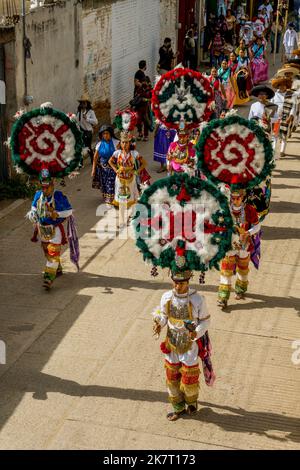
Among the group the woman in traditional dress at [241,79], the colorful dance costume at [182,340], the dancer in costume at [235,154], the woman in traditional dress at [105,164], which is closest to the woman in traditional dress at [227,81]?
the woman in traditional dress at [241,79]

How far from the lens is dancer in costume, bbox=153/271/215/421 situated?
312 inches

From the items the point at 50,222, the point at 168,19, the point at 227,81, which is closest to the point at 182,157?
the point at 50,222

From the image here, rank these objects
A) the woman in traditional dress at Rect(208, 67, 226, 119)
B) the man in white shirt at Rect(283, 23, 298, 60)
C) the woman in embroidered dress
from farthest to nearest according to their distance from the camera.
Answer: the man in white shirt at Rect(283, 23, 298, 60) → the woman in traditional dress at Rect(208, 67, 226, 119) → the woman in embroidered dress

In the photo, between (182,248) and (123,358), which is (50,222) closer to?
(123,358)

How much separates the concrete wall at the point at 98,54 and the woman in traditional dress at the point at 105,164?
474 cm

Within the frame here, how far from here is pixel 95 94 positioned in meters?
19.1

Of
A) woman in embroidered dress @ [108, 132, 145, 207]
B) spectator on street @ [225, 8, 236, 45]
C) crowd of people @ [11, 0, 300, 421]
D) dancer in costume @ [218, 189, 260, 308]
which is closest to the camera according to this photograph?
crowd of people @ [11, 0, 300, 421]

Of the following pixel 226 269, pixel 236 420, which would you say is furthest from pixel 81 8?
pixel 236 420

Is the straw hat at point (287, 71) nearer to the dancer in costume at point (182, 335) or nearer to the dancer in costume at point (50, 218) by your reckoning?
the dancer in costume at point (50, 218)

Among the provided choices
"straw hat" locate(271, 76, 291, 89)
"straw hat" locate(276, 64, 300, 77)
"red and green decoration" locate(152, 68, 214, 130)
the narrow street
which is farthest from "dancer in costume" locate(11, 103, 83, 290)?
"straw hat" locate(276, 64, 300, 77)

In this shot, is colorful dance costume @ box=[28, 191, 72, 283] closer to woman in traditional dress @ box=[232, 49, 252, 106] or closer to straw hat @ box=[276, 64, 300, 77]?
straw hat @ box=[276, 64, 300, 77]

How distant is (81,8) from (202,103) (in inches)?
248

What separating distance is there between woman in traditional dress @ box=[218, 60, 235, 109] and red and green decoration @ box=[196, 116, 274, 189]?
9.63 meters
